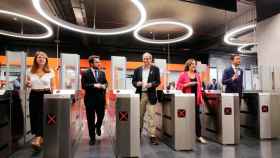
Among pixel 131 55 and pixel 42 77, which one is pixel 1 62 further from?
pixel 42 77

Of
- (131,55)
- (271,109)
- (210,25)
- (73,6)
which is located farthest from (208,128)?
(131,55)

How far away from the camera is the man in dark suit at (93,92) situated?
384 cm

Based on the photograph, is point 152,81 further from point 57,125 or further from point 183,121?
point 57,125

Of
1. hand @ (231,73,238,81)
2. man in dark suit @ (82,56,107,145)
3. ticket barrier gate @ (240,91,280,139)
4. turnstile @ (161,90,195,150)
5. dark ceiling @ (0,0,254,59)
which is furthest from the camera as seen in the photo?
dark ceiling @ (0,0,254,59)

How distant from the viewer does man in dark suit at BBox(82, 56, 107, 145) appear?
3.84 m

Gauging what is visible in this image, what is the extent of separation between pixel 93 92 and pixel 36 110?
0.90 m

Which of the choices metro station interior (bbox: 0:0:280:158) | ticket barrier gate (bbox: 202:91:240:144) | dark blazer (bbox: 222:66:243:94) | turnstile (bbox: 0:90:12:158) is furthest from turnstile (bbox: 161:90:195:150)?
turnstile (bbox: 0:90:12:158)

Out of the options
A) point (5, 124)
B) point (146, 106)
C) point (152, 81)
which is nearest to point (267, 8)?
point (152, 81)

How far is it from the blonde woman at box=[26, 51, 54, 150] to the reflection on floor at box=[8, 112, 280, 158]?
359mm

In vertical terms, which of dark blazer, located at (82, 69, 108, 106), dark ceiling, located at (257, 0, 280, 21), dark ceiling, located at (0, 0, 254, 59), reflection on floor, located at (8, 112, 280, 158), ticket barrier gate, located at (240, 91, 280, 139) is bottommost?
reflection on floor, located at (8, 112, 280, 158)

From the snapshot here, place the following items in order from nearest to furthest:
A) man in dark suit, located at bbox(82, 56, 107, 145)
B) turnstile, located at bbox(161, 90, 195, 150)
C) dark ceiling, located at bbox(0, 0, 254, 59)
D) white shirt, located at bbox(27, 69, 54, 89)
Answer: white shirt, located at bbox(27, 69, 54, 89), turnstile, located at bbox(161, 90, 195, 150), man in dark suit, located at bbox(82, 56, 107, 145), dark ceiling, located at bbox(0, 0, 254, 59)

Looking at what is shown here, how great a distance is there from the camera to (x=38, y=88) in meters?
3.44

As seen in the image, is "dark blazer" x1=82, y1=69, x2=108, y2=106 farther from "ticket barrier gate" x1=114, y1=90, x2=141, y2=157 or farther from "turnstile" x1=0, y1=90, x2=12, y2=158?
"turnstile" x1=0, y1=90, x2=12, y2=158

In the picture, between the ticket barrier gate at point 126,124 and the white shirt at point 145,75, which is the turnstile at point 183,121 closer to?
the white shirt at point 145,75
